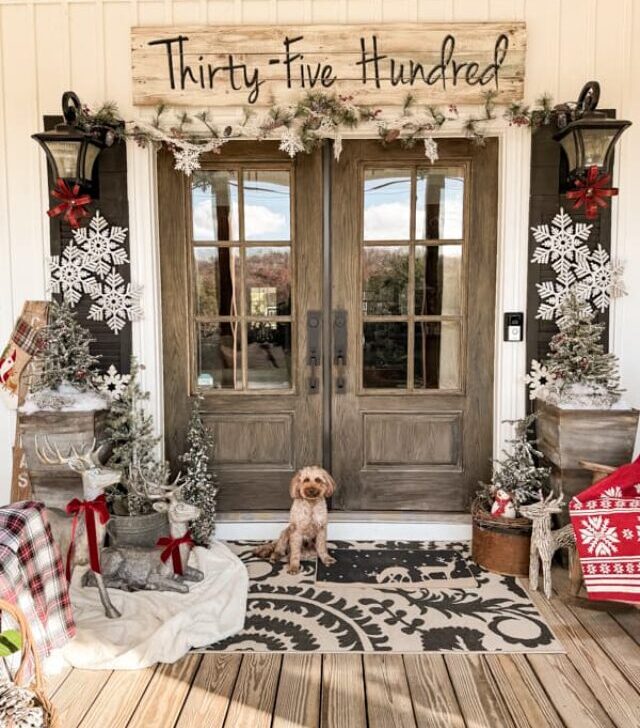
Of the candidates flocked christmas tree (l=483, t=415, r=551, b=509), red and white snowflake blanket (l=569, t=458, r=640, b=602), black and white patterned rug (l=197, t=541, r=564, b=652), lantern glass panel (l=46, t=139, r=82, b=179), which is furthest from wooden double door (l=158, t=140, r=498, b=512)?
red and white snowflake blanket (l=569, t=458, r=640, b=602)

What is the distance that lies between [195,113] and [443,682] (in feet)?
10.00

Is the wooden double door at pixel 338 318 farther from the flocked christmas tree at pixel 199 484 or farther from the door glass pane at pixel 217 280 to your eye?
→ the flocked christmas tree at pixel 199 484

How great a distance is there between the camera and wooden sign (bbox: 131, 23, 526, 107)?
11.4 feet

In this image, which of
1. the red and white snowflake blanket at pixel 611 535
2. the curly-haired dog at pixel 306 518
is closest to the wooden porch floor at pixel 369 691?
the red and white snowflake blanket at pixel 611 535

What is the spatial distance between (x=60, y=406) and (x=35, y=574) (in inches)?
52.3

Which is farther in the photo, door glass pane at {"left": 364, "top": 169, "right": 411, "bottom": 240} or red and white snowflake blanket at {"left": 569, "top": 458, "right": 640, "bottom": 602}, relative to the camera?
door glass pane at {"left": 364, "top": 169, "right": 411, "bottom": 240}

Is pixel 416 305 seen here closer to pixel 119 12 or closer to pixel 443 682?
pixel 443 682

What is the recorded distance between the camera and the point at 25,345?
145 inches

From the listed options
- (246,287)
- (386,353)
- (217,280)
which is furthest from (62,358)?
(386,353)

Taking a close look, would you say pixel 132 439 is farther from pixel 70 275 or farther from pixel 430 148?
pixel 430 148

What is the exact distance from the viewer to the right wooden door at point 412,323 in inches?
147

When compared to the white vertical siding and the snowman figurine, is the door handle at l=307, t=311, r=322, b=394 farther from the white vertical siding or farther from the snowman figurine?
the white vertical siding

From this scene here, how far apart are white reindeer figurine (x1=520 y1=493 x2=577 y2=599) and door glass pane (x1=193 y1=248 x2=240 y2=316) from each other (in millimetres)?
1980

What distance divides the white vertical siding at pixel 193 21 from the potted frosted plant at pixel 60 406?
1.48 feet
